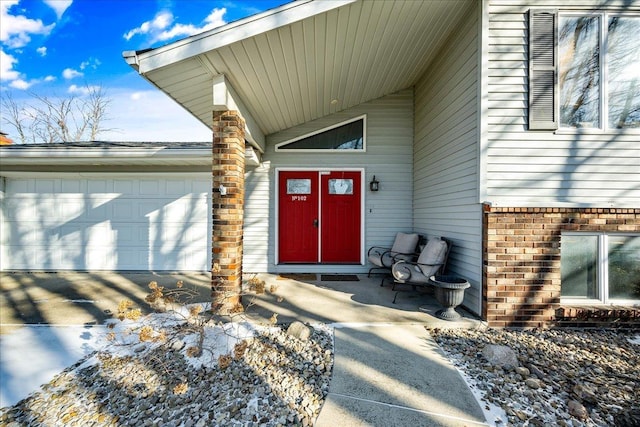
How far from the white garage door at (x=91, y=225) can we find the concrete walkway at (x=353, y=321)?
1.15 feet

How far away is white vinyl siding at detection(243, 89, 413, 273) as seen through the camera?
18.1 ft

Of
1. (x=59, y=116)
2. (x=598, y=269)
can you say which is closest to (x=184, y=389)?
(x=598, y=269)

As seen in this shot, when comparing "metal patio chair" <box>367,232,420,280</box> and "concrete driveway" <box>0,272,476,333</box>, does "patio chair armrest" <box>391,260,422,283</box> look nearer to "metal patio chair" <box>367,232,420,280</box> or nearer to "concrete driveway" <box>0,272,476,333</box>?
"concrete driveway" <box>0,272,476,333</box>

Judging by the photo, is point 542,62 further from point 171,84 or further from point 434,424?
point 171,84

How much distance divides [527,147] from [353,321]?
9.15ft

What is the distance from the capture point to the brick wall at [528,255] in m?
3.09

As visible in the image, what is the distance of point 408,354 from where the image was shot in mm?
2480

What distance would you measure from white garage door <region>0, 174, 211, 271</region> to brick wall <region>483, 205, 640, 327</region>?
16.5 ft

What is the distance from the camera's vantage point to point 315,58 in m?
3.46

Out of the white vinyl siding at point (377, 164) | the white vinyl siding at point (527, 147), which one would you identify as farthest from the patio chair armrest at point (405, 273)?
the white vinyl siding at point (377, 164)

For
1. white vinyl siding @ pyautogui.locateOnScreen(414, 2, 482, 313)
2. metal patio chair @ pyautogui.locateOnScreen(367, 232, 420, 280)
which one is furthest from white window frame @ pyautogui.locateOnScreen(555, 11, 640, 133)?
metal patio chair @ pyautogui.locateOnScreen(367, 232, 420, 280)

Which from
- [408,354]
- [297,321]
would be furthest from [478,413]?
[297,321]

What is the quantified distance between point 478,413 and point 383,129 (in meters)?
4.75

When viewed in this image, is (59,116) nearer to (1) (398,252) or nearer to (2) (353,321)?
(1) (398,252)
